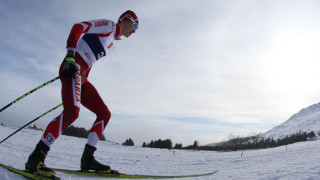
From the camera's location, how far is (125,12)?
3607mm

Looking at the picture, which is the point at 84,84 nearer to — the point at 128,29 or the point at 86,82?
the point at 86,82

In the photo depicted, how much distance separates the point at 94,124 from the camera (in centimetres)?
341

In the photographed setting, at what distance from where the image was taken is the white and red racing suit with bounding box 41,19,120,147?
2.75 meters

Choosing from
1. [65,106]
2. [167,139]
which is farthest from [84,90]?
[167,139]

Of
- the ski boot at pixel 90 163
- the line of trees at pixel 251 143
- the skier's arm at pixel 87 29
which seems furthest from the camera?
the line of trees at pixel 251 143

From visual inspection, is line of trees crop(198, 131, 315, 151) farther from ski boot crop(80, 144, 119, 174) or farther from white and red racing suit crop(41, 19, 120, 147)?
white and red racing suit crop(41, 19, 120, 147)

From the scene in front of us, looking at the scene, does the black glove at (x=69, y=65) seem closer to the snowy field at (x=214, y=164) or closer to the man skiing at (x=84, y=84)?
the man skiing at (x=84, y=84)

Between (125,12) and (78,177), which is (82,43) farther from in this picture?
(78,177)

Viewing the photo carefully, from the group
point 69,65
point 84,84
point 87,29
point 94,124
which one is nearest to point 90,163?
point 94,124

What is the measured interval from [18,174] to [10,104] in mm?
1051

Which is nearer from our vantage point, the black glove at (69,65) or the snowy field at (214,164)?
the black glove at (69,65)

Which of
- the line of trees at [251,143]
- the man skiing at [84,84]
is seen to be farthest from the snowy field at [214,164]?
the line of trees at [251,143]

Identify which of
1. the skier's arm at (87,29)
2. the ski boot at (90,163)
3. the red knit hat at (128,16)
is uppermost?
the red knit hat at (128,16)

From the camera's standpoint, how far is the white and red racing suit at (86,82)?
9.04 ft
